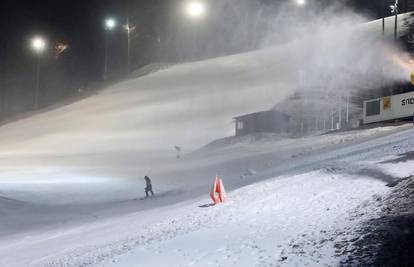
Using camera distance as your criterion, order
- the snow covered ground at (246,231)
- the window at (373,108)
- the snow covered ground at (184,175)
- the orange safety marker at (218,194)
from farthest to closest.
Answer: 1. the window at (373,108)
2. the orange safety marker at (218,194)
3. the snow covered ground at (184,175)
4. the snow covered ground at (246,231)

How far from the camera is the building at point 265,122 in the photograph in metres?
60.9

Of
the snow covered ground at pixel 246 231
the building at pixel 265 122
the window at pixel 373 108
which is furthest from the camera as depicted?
the building at pixel 265 122

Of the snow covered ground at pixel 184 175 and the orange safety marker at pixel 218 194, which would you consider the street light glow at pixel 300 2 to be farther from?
the orange safety marker at pixel 218 194

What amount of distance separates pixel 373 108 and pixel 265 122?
808 inches

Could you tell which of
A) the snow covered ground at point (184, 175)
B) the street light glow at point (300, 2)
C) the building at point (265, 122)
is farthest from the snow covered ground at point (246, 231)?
the street light glow at point (300, 2)

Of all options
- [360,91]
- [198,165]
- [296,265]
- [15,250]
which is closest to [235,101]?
[360,91]

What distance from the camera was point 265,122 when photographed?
6144 cm

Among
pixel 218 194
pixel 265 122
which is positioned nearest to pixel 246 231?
pixel 218 194

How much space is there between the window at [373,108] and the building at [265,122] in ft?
61.0

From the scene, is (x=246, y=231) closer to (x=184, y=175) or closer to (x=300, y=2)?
(x=184, y=175)

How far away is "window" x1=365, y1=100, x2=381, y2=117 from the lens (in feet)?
133

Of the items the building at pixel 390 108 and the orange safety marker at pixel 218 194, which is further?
the building at pixel 390 108

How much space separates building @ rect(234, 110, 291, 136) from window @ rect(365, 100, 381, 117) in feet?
61.0

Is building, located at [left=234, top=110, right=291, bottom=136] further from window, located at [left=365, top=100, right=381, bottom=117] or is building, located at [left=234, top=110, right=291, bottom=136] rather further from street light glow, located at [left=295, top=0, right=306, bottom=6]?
window, located at [left=365, top=100, right=381, bottom=117]
